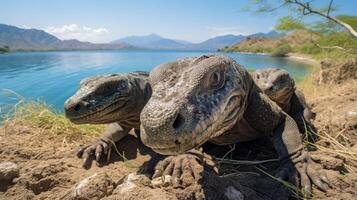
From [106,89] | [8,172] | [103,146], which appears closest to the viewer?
[8,172]

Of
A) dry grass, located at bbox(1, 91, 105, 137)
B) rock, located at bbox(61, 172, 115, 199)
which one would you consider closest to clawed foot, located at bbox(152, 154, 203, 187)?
rock, located at bbox(61, 172, 115, 199)

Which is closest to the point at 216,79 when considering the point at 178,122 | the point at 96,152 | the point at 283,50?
the point at 178,122

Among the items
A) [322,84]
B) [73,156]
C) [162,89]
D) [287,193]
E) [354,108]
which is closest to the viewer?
[162,89]

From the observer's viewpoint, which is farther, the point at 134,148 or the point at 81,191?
the point at 134,148

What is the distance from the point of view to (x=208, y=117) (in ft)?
7.85

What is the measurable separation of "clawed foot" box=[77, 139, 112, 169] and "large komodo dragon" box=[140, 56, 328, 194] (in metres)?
1.25

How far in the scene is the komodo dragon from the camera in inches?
192

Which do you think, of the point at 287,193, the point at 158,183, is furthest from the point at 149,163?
the point at 287,193

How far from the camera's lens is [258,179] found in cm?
320

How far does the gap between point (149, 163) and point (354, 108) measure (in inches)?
142

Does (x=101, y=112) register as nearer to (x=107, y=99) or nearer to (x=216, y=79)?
(x=107, y=99)

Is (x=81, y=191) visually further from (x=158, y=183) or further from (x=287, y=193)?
(x=287, y=193)

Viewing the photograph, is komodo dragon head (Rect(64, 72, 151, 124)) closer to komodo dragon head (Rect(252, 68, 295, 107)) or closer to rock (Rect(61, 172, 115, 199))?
rock (Rect(61, 172, 115, 199))

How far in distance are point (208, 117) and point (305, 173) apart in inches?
54.0
